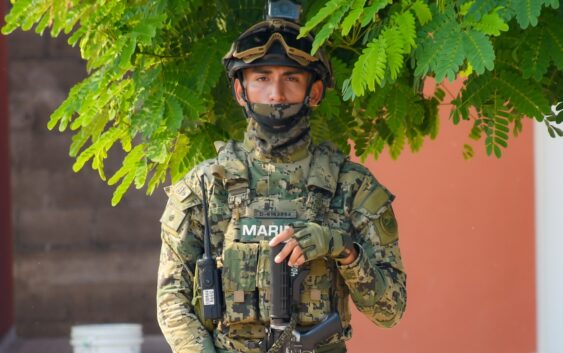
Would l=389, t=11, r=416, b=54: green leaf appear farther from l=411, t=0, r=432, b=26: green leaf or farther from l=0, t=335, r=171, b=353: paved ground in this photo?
l=0, t=335, r=171, b=353: paved ground

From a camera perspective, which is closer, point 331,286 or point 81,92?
point 331,286

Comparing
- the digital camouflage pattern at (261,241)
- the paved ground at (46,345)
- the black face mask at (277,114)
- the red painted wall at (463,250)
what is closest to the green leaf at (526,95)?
the digital camouflage pattern at (261,241)

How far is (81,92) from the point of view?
4.66 meters

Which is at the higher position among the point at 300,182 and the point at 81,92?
the point at 81,92

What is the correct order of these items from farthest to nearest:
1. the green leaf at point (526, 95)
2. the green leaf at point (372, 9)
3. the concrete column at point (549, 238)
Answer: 1. the concrete column at point (549, 238)
2. the green leaf at point (526, 95)
3. the green leaf at point (372, 9)

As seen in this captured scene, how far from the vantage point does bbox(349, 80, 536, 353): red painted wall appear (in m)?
7.64

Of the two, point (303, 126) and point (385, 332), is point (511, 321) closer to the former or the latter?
point (385, 332)

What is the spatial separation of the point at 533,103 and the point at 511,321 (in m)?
3.55

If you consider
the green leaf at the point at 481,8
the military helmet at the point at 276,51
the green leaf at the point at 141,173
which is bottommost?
the green leaf at the point at 141,173

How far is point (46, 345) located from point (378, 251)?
5.46 m

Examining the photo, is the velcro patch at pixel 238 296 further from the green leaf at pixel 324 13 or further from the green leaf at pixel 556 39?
the green leaf at pixel 556 39

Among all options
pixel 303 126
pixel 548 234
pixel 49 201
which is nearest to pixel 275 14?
pixel 303 126

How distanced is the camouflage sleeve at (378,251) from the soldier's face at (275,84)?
0.33 meters

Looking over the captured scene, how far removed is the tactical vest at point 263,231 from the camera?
384cm
